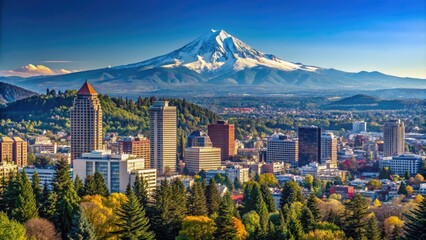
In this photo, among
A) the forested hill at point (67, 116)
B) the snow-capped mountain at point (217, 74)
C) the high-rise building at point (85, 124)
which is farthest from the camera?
the snow-capped mountain at point (217, 74)

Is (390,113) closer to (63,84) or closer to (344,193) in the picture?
(63,84)

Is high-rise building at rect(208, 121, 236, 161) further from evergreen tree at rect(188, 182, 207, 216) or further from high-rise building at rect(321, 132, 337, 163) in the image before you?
evergreen tree at rect(188, 182, 207, 216)

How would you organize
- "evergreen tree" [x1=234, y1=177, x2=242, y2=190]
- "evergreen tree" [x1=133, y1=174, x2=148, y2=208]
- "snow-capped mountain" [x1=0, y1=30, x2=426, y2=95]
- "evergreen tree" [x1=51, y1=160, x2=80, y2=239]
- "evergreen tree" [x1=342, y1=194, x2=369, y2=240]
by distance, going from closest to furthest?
1. "evergreen tree" [x1=51, y1=160, x2=80, y2=239]
2. "evergreen tree" [x1=342, y1=194, x2=369, y2=240]
3. "evergreen tree" [x1=133, y1=174, x2=148, y2=208]
4. "evergreen tree" [x1=234, y1=177, x2=242, y2=190]
5. "snow-capped mountain" [x1=0, y1=30, x2=426, y2=95]

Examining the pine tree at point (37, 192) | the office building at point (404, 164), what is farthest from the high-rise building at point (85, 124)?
the pine tree at point (37, 192)

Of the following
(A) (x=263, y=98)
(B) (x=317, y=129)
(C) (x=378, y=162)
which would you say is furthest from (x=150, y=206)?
(A) (x=263, y=98)

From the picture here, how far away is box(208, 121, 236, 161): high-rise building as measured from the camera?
62375mm

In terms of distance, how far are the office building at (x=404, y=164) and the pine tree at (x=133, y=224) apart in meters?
33.8

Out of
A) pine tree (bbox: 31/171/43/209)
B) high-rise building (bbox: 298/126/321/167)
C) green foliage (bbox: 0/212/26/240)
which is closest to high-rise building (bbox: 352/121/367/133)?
high-rise building (bbox: 298/126/321/167)

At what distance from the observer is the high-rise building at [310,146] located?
61594 millimetres

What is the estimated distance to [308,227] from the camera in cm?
2347

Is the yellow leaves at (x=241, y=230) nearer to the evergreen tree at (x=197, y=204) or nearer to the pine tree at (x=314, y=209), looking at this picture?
the evergreen tree at (x=197, y=204)

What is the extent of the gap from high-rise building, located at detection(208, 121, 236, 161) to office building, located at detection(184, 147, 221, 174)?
575 centimetres

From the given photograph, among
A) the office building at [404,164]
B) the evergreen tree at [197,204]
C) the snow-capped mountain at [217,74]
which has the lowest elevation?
the office building at [404,164]

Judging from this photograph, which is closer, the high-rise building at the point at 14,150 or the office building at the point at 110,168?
the office building at the point at 110,168
